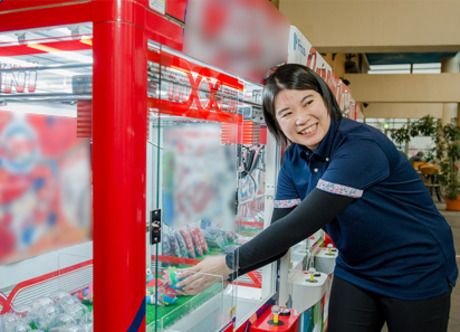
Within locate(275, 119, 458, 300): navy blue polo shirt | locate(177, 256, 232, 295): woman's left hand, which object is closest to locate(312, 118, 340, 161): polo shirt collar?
locate(275, 119, 458, 300): navy blue polo shirt

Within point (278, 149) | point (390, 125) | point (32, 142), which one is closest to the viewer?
point (32, 142)

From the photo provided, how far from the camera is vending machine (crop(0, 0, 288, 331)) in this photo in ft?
3.34

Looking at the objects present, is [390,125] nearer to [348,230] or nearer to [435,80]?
[435,80]

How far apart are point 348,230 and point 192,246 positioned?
0.61 m

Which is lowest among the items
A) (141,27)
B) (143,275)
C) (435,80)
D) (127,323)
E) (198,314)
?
(198,314)

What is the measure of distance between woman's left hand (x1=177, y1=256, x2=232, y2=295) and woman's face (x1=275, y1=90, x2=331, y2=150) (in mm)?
494

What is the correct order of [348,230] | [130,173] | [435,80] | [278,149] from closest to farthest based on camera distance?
[130,173] < [348,230] < [278,149] < [435,80]

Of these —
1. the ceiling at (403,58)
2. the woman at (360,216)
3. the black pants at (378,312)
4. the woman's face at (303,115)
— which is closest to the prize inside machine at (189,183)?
the woman at (360,216)

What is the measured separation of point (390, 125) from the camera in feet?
64.6

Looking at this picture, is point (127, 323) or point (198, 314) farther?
point (198, 314)

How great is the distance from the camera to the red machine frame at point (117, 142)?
99 cm

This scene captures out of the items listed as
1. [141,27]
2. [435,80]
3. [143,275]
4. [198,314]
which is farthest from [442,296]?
[435,80]

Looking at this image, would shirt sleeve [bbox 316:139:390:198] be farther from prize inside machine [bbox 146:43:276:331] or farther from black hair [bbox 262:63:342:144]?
prize inside machine [bbox 146:43:276:331]

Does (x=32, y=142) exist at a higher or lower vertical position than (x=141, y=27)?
lower
